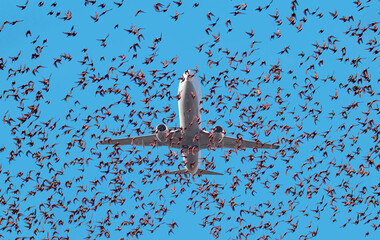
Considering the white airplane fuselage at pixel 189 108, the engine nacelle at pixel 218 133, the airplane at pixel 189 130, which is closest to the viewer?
the white airplane fuselage at pixel 189 108

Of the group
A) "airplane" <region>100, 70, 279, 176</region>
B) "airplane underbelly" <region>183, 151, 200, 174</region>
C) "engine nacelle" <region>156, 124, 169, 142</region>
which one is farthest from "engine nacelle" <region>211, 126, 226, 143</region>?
"engine nacelle" <region>156, 124, 169, 142</region>

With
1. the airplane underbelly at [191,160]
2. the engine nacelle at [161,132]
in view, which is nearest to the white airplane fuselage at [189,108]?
the airplane underbelly at [191,160]

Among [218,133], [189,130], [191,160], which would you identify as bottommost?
[218,133]

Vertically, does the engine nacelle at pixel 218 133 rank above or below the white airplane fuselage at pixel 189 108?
below

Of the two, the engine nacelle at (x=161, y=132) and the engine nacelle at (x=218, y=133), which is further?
the engine nacelle at (x=161, y=132)

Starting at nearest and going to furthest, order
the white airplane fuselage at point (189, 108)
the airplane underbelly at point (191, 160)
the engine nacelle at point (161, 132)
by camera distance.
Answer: the white airplane fuselage at point (189, 108)
the engine nacelle at point (161, 132)
the airplane underbelly at point (191, 160)

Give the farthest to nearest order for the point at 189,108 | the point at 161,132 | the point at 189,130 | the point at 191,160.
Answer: the point at 191,160, the point at 189,130, the point at 161,132, the point at 189,108

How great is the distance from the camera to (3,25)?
27.2 m

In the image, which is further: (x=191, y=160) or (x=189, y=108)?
(x=191, y=160)

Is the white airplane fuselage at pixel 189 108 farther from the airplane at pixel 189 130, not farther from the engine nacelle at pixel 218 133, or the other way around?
the engine nacelle at pixel 218 133

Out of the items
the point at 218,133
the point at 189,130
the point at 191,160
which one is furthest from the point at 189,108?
the point at 191,160

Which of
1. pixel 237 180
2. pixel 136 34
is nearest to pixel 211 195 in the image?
pixel 237 180

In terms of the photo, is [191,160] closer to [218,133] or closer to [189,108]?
[218,133]

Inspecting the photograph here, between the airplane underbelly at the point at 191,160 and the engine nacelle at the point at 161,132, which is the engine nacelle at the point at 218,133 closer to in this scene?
the airplane underbelly at the point at 191,160
